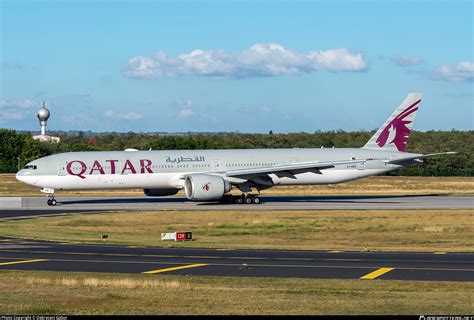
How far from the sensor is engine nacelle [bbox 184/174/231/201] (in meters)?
58.5

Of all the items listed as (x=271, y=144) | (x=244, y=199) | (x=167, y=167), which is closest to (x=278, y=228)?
(x=244, y=199)

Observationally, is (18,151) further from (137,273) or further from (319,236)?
(137,273)

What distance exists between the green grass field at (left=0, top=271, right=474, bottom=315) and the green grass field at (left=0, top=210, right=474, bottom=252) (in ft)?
36.7

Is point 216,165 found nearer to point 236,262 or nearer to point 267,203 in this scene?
point 267,203

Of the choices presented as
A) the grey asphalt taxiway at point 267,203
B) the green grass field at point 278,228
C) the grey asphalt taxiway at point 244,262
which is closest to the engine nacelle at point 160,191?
the grey asphalt taxiway at point 267,203

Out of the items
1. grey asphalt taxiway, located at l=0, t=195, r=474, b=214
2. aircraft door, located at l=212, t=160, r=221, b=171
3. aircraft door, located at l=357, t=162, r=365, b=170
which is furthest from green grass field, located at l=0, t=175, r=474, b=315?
aircraft door, located at l=357, t=162, r=365, b=170

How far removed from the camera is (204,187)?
58.6 metres

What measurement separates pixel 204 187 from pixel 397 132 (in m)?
18.6

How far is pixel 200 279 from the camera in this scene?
79.8ft

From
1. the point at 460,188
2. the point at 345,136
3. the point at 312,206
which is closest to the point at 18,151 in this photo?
the point at 345,136

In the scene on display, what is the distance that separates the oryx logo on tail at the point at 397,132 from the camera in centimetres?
6806

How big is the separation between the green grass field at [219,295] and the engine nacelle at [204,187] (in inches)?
1306

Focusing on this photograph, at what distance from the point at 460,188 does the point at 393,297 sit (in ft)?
215

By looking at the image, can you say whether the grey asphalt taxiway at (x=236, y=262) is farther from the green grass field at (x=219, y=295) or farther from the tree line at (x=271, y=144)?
the tree line at (x=271, y=144)
